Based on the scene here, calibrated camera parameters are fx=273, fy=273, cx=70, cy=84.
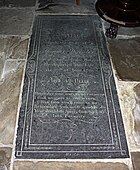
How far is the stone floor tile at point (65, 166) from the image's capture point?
1388 millimetres

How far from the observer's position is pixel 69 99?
1706 millimetres

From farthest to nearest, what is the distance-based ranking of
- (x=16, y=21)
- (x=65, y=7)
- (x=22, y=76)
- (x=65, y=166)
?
(x=65, y=7)
(x=16, y=21)
(x=22, y=76)
(x=65, y=166)

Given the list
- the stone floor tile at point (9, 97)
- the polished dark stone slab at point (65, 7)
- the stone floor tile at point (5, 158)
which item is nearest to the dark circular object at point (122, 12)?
the polished dark stone slab at point (65, 7)

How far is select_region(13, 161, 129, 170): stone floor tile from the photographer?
1.39 meters

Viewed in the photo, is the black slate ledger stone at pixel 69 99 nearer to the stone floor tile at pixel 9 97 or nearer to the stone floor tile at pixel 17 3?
the stone floor tile at pixel 9 97

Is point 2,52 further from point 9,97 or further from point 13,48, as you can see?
point 9,97

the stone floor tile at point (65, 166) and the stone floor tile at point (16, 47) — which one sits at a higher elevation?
the stone floor tile at point (16, 47)

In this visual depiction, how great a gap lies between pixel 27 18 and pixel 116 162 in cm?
144

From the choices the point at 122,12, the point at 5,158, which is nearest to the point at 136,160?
the point at 5,158

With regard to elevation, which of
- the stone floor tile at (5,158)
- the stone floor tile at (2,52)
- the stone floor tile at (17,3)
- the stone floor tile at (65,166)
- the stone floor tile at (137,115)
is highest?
the stone floor tile at (17,3)

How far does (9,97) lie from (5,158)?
0.42m

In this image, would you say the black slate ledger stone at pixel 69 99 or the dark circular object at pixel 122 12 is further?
the dark circular object at pixel 122 12

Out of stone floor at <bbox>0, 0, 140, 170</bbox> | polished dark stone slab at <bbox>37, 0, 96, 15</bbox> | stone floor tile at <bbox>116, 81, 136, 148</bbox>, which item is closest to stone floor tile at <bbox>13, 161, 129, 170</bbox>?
stone floor at <bbox>0, 0, 140, 170</bbox>

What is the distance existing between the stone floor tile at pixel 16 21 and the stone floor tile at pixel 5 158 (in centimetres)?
104
